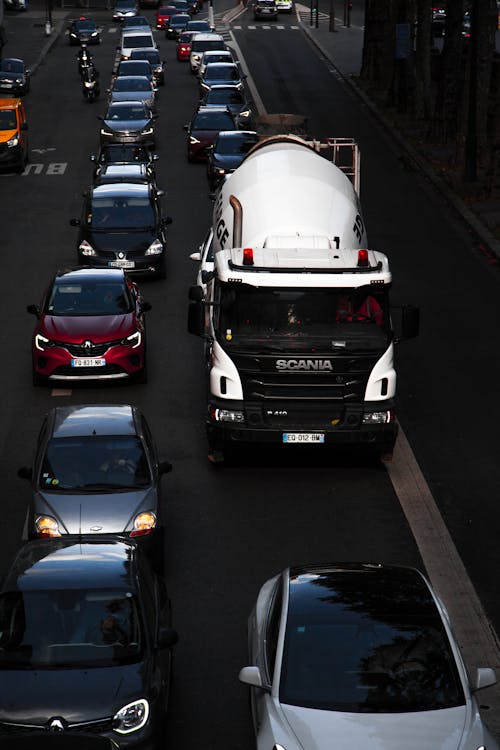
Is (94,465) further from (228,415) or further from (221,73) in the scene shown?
(221,73)

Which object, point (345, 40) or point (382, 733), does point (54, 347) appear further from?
point (345, 40)

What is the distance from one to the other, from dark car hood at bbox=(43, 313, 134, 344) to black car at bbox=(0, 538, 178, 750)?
11.0m

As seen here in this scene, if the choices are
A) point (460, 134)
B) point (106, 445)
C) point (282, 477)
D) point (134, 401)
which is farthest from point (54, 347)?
point (460, 134)

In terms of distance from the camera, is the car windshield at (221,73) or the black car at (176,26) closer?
the car windshield at (221,73)

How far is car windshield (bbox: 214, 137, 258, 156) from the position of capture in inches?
1622

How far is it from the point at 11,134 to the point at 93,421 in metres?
30.3

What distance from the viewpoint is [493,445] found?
68.5ft

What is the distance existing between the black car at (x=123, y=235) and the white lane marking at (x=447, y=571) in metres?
11.1

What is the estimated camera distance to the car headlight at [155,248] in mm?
30859

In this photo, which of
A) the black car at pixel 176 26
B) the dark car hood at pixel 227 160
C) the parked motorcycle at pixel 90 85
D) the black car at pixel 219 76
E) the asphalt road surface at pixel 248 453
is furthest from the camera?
the black car at pixel 176 26

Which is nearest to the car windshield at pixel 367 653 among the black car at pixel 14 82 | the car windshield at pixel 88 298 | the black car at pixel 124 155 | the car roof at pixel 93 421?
the car roof at pixel 93 421

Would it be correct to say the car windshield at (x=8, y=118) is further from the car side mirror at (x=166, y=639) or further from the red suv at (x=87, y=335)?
the car side mirror at (x=166, y=639)

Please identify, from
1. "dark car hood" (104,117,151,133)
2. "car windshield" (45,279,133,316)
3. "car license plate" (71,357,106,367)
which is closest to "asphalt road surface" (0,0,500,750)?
"car license plate" (71,357,106,367)

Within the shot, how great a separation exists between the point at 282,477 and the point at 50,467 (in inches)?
169
